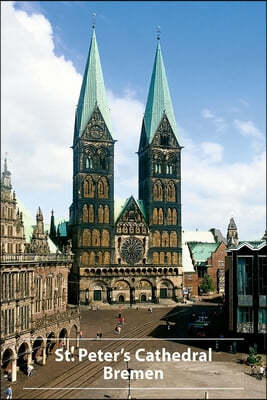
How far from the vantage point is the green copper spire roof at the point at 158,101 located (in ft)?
351

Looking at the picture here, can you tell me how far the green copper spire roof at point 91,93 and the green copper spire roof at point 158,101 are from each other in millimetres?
9908

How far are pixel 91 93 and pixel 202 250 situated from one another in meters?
48.4

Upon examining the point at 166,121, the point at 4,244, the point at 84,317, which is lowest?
the point at 84,317

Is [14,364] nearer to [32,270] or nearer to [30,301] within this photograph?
[30,301]

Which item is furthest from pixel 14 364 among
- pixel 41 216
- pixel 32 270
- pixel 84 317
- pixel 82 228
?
pixel 82 228

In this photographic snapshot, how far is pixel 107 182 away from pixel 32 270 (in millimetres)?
50292

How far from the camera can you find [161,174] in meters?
105

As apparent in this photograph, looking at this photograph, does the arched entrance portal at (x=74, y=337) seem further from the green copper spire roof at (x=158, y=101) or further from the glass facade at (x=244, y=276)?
Result: the green copper spire roof at (x=158, y=101)

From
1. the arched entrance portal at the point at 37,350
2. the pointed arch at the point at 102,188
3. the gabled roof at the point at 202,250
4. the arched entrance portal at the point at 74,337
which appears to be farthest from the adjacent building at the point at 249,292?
the gabled roof at the point at 202,250

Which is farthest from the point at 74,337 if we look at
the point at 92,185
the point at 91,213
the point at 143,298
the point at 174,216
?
the point at 174,216

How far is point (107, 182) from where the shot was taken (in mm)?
99688

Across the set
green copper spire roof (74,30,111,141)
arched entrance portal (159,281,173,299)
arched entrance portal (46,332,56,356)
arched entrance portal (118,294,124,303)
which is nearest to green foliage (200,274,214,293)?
arched entrance portal (159,281,173,299)

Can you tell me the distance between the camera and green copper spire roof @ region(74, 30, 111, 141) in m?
102

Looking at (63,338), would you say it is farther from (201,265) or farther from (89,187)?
(201,265)
